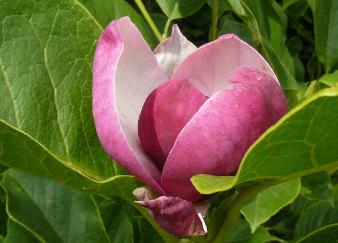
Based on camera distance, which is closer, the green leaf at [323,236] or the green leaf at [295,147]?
the green leaf at [295,147]

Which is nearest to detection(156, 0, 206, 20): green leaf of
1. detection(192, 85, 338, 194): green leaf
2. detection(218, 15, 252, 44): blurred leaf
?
A: detection(218, 15, 252, 44): blurred leaf

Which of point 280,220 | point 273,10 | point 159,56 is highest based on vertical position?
point 159,56

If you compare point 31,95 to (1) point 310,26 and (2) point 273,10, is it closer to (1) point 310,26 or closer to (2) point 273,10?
(2) point 273,10

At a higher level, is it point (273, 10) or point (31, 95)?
point (31, 95)

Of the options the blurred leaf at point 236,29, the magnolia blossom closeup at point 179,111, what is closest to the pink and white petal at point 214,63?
the magnolia blossom closeup at point 179,111

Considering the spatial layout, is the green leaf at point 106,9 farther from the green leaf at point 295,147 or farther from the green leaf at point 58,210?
the green leaf at point 295,147

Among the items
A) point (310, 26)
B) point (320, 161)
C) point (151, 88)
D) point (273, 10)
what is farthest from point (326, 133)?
point (310, 26)

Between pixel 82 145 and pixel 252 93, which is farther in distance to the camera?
pixel 82 145
